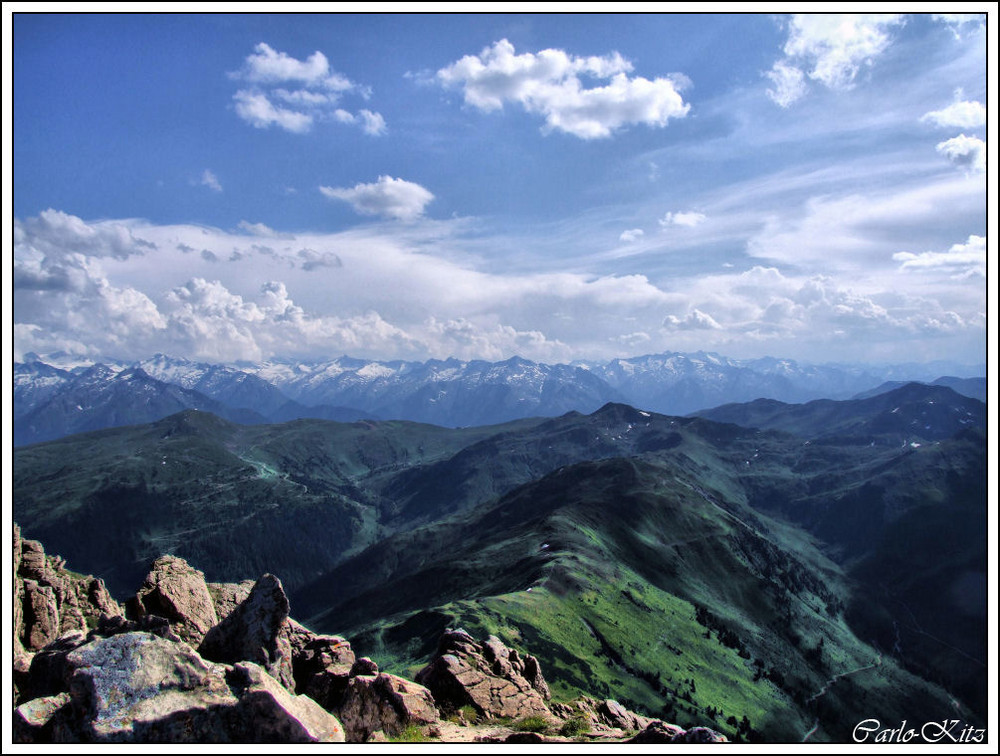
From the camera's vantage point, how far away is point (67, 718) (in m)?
19.3

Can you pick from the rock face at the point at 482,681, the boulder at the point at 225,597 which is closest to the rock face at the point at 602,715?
the rock face at the point at 482,681

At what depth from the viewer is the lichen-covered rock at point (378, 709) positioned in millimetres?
27927

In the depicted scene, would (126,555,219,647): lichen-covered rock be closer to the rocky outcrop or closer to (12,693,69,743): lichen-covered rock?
(12,693,69,743): lichen-covered rock

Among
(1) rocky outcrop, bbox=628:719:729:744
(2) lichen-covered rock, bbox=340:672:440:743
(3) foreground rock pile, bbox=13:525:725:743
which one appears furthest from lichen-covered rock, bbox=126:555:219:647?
(1) rocky outcrop, bbox=628:719:729:744

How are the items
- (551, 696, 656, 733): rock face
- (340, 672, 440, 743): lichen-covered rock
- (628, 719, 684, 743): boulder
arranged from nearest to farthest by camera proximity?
1. (628, 719, 684, 743): boulder
2. (340, 672, 440, 743): lichen-covered rock
3. (551, 696, 656, 733): rock face

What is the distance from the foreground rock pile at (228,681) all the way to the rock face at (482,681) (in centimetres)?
12

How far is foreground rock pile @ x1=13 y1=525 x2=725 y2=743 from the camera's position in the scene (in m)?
19.4

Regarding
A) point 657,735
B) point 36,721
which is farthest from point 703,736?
point 36,721

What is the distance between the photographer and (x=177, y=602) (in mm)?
38875

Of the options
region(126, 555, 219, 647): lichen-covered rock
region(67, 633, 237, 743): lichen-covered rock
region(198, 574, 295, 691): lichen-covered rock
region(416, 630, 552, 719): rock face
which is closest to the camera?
region(67, 633, 237, 743): lichen-covered rock

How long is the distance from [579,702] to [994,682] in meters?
25.5

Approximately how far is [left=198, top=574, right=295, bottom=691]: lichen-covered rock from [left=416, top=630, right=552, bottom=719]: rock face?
1139 cm

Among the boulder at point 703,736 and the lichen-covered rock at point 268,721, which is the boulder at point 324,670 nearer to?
the lichen-covered rock at point 268,721

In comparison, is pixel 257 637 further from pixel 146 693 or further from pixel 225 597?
pixel 225 597
